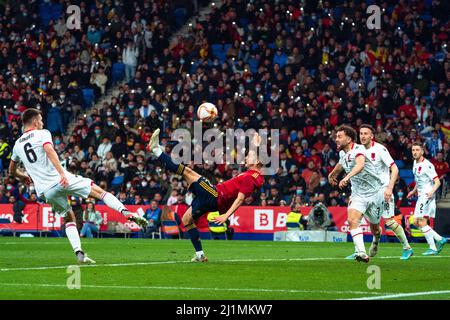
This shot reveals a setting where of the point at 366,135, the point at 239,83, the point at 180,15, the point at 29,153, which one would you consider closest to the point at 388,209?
the point at 366,135

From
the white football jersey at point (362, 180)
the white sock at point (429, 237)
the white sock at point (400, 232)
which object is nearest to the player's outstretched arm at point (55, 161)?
the white football jersey at point (362, 180)

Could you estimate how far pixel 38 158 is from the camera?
48.4 ft

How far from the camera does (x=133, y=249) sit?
21359 millimetres

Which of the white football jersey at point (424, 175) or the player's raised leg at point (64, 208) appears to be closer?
the player's raised leg at point (64, 208)

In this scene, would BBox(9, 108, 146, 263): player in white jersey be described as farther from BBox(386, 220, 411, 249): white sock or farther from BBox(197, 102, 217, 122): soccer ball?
BBox(386, 220, 411, 249): white sock

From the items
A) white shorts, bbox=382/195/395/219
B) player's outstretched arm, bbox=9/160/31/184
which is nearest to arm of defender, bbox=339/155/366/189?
white shorts, bbox=382/195/395/219

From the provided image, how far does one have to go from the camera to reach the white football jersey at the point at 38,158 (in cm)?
1463

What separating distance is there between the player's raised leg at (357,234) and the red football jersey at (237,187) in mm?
1799

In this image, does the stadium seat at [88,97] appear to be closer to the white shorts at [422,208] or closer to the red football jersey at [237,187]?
the white shorts at [422,208]

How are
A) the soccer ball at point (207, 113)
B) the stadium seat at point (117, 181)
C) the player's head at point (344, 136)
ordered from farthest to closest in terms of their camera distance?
the stadium seat at point (117, 181) < the soccer ball at point (207, 113) < the player's head at point (344, 136)

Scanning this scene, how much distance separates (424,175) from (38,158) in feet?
32.0

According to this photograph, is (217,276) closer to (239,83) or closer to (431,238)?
(431,238)

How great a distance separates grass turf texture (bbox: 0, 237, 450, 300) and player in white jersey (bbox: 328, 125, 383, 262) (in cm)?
79

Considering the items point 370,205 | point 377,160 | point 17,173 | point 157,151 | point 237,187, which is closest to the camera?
point 17,173
